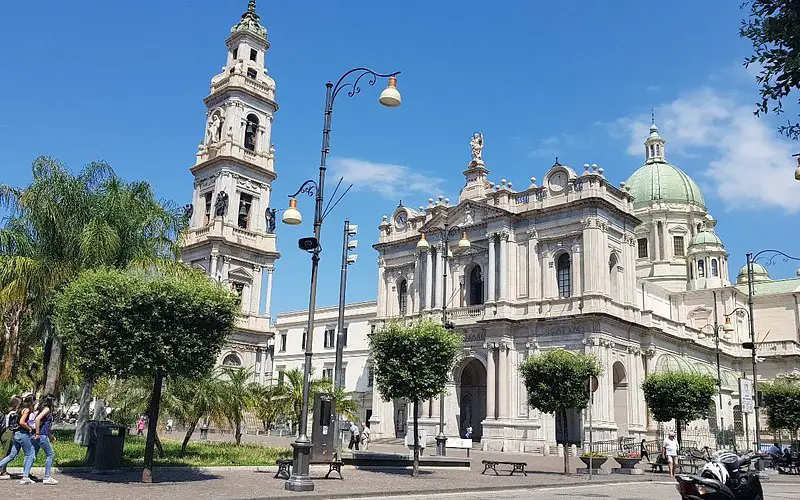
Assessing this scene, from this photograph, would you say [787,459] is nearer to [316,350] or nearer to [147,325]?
[147,325]

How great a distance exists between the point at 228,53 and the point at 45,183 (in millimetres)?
32777

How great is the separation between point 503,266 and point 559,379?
19397 millimetres

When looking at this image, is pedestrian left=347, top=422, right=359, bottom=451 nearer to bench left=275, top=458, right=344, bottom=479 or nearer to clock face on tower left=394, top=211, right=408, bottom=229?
bench left=275, top=458, right=344, bottom=479

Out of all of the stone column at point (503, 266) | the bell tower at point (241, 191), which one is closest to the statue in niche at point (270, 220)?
the bell tower at point (241, 191)

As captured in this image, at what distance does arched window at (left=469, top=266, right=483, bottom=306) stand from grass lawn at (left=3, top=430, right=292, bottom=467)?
22.2 m

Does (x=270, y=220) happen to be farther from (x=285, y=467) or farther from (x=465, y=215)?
(x=285, y=467)

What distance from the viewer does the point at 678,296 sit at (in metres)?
62.7

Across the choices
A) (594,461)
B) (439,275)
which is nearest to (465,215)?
(439,275)

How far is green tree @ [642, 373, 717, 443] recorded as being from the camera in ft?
107

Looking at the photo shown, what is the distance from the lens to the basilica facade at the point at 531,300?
137 ft

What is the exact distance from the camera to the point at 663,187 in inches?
2763

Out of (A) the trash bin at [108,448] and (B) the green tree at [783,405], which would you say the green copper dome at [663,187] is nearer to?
(B) the green tree at [783,405]

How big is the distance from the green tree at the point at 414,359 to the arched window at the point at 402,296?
2863cm

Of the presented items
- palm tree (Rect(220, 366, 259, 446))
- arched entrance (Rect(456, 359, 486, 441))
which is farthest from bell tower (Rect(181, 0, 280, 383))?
palm tree (Rect(220, 366, 259, 446))
